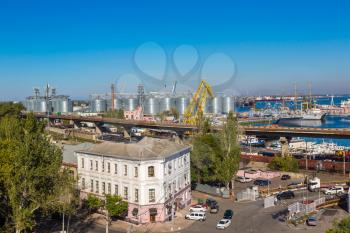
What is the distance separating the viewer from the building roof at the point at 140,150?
28.0 m

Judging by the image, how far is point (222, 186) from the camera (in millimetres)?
37906

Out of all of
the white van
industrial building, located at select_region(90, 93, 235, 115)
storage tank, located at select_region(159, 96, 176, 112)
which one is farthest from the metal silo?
the white van

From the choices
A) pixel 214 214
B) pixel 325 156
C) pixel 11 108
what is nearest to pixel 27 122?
pixel 214 214

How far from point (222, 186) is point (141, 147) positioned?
12.3 m

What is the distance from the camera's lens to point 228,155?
118 ft

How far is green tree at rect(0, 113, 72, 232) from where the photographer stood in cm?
1952

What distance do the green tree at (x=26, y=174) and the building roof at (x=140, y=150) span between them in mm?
6943

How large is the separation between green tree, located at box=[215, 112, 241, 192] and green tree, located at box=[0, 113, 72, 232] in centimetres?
→ 1691

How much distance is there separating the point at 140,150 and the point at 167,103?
16247cm

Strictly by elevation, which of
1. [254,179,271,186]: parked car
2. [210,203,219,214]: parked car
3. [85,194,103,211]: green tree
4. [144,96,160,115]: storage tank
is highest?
[144,96,160,115]: storage tank

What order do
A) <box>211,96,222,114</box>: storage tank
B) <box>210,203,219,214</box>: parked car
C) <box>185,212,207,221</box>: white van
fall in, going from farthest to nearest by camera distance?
<box>211,96,222,114</box>: storage tank < <box>210,203,219,214</box>: parked car < <box>185,212,207,221</box>: white van

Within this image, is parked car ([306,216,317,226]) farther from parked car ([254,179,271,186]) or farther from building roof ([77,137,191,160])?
parked car ([254,179,271,186])

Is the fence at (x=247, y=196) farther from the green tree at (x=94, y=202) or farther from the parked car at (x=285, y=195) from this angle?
the green tree at (x=94, y=202)

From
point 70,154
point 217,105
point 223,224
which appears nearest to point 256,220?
point 223,224
